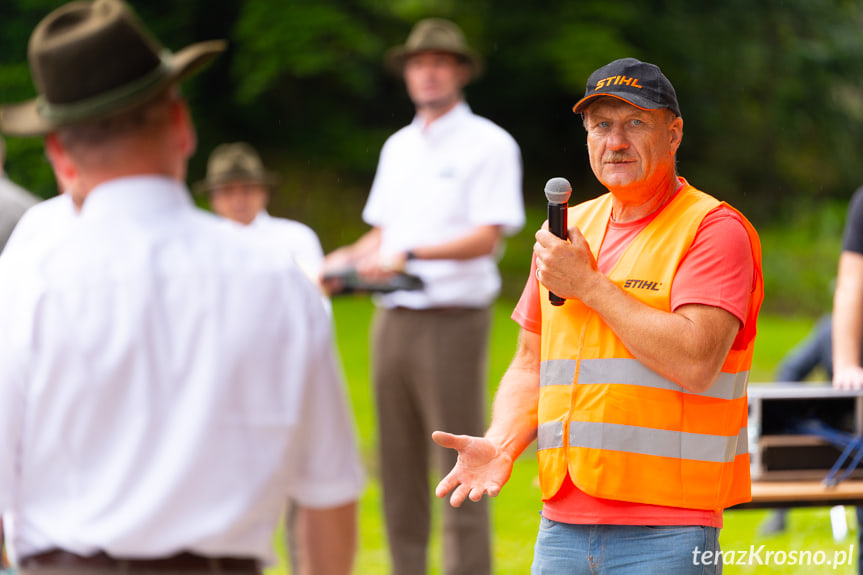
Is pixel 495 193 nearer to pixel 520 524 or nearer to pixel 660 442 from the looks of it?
pixel 520 524

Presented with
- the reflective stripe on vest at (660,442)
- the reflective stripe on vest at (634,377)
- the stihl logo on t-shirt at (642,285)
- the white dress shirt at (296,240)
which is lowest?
the reflective stripe on vest at (660,442)

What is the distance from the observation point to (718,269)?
2.12 meters

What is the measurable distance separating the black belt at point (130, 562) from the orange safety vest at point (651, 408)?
810 mm

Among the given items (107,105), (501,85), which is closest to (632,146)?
(107,105)

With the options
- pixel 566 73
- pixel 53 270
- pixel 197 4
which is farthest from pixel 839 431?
pixel 197 4

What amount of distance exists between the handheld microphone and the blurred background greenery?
12.7 feet

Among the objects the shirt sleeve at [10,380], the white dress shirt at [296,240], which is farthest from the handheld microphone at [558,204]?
the white dress shirt at [296,240]

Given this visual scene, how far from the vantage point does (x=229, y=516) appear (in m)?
1.75

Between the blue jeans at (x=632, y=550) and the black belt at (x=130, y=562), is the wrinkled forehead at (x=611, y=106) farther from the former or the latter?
the black belt at (x=130, y=562)

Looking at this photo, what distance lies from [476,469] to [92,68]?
1.20m

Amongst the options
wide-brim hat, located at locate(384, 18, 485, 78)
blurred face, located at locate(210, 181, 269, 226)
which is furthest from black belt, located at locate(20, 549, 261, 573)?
blurred face, located at locate(210, 181, 269, 226)

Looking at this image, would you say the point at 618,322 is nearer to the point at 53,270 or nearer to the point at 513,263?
the point at 53,270

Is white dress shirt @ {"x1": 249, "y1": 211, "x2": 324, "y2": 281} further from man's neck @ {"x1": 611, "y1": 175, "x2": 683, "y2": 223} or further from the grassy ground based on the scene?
man's neck @ {"x1": 611, "y1": 175, "x2": 683, "y2": 223}

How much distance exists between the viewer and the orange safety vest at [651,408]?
85.0 inches
